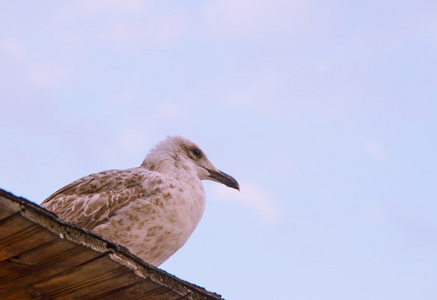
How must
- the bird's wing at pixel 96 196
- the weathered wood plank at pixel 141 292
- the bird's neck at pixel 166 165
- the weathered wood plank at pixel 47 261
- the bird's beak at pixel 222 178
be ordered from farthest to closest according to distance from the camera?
the bird's beak at pixel 222 178
the bird's neck at pixel 166 165
the bird's wing at pixel 96 196
the weathered wood plank at pixel 141 292
the weathered wood plank at pixel 47 261

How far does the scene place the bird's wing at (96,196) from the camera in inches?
285

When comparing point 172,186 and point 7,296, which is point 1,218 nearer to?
point 7,296

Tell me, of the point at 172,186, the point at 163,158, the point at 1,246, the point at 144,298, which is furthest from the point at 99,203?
the point at 1,246

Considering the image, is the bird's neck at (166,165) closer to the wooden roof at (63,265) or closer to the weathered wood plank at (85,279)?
the wooden roof at (63,265)

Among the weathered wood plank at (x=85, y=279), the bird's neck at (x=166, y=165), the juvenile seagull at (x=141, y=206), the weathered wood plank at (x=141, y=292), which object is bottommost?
the weathered wood plank at (x=85, y=279)

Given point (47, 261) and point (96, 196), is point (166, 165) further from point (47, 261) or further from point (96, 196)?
point (47, 261)

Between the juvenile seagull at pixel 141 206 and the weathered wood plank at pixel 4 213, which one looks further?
the juvenile seagull at pixel 141 206

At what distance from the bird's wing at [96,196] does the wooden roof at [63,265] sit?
238 centimetres

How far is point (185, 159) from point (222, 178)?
54 cm

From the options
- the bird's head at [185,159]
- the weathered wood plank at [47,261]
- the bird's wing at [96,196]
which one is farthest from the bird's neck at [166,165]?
the weathered wood plank at [47,261]

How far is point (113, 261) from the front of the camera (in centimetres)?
448

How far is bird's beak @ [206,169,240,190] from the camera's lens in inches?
345

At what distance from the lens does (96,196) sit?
7488 mm

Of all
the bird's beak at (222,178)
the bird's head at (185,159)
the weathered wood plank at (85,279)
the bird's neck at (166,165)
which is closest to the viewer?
the weathered wood plank at (85,279)
